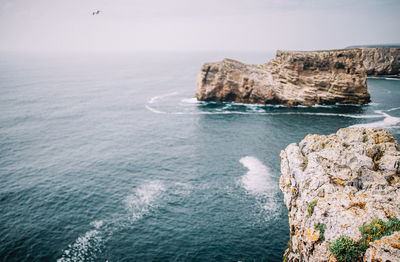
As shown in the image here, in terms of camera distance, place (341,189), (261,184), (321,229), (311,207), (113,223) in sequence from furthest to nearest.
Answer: (261,184)
(113,223)
(341,189)
(311,207)
(321,229)

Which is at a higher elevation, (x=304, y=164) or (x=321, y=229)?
(x=304, y=164)

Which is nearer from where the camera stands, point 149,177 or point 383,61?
point 149,177

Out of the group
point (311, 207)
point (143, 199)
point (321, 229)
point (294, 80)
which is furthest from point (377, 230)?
point (294, 80)

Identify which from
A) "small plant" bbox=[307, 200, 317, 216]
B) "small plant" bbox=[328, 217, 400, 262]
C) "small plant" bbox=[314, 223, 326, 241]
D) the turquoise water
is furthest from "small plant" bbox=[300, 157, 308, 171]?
the turquoise water

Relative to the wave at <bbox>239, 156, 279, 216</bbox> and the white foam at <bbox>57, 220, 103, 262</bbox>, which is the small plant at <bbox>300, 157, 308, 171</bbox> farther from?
the white foam at <bbox>57, 220, 103, 262</bbox>

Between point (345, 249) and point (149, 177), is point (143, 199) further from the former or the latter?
point (345, 249)

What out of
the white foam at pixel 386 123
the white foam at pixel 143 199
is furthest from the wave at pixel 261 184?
the white foam at pixel 386 123
